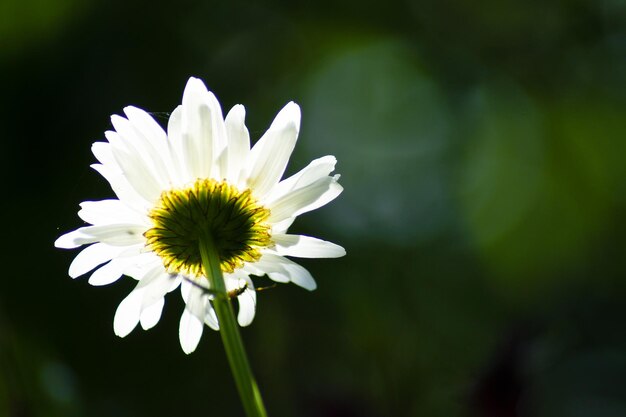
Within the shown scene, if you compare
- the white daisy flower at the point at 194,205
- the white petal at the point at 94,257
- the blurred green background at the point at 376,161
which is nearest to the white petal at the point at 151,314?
the white daisy flower at the point at 194,205

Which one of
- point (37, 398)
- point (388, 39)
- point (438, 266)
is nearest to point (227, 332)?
point (37, 398)

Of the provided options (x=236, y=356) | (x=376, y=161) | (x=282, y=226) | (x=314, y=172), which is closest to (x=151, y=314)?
(x=282, y=226)

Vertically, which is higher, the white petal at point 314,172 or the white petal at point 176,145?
the white petal at point 176,145

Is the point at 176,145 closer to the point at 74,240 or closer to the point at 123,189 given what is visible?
the point at 123,189

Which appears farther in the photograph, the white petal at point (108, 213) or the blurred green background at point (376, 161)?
the blurred green background at point (376, 161)

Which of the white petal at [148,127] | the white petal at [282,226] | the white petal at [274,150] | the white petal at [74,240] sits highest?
the white petal at [148,127]

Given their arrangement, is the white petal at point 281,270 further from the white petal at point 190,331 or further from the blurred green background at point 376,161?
the blurred green background at point 376,161

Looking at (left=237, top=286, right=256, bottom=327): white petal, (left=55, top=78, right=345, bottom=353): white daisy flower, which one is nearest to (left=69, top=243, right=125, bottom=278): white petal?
(left=55, top=78, right=345, bottom=353): white daisy flower
